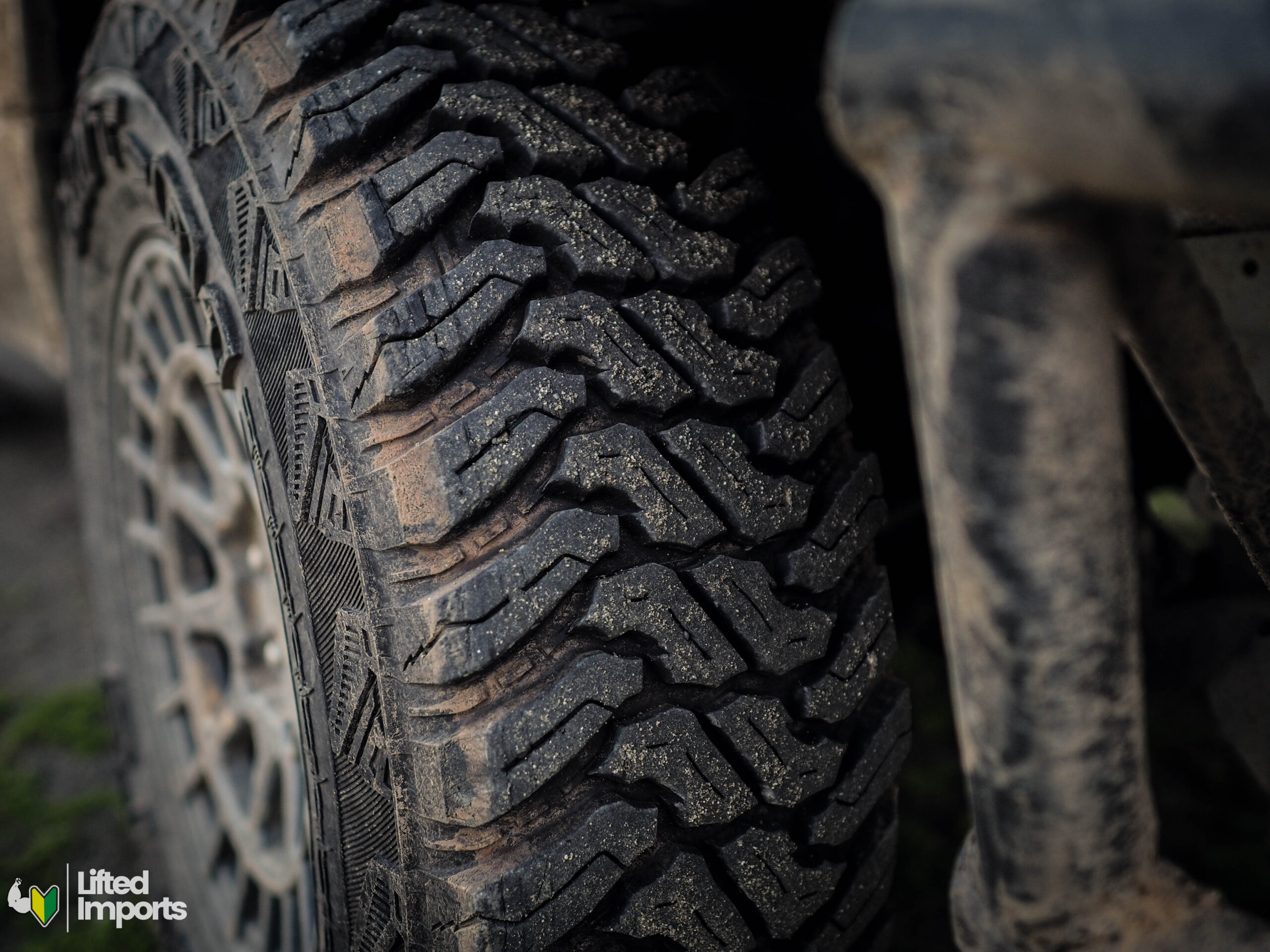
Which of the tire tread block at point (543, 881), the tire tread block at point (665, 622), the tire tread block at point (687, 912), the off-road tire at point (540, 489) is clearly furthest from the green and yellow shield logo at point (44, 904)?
the tire tread block at point (665, 622)

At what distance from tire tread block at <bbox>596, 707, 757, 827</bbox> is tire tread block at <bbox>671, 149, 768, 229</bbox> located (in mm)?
531

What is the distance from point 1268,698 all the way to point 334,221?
144cm

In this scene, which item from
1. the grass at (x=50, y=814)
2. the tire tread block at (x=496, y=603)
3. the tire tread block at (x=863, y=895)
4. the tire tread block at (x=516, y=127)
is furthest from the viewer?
the grass at (x=50, y=814)

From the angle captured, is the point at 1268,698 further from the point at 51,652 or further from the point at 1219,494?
the point at 51,652

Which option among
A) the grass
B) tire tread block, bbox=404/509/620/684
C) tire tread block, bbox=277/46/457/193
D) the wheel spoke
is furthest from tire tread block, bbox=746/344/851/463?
the grass

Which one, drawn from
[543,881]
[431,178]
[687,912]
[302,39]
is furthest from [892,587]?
[302,39]

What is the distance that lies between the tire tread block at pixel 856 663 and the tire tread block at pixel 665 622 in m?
0.12

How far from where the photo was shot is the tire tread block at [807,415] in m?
1.01

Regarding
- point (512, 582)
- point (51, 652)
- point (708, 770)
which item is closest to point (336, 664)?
point (512, 582)

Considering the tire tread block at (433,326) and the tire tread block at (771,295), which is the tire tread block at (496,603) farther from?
the tire tread block at (771,295)

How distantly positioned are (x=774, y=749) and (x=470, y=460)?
441mm

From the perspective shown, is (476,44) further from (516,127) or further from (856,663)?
(856,663)

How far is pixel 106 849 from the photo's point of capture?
2162 millimetres

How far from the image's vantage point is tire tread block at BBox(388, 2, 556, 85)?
1.02 m
